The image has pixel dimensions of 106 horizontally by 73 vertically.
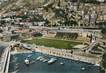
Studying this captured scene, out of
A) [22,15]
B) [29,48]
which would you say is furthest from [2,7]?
[29,48]

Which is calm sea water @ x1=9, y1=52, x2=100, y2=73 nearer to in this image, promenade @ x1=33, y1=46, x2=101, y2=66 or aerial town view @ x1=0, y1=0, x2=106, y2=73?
aerial town view @ x1=0, y1=0, x2=106, y2=73

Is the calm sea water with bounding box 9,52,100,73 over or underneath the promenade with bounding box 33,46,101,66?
underneath

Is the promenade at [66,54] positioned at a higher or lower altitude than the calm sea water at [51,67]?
higher

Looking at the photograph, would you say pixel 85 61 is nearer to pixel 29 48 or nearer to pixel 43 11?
pixel 29 48

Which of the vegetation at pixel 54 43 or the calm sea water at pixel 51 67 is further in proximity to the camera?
the vegetation at pixel 54 43

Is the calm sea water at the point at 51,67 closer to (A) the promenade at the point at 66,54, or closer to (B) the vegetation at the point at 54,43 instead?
(A) the promenade at the point at 66,54

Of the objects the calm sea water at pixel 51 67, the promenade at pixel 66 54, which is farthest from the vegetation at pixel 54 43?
the calm sea water at pixel 51 67

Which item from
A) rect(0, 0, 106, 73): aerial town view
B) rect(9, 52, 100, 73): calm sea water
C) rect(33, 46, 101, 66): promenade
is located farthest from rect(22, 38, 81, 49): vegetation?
rect(9, 52, 100, 73): calm sea water

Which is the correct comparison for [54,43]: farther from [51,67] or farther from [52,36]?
[51,67]
